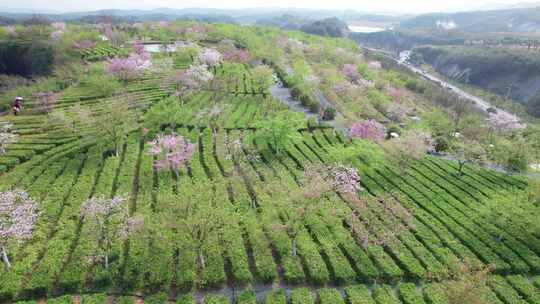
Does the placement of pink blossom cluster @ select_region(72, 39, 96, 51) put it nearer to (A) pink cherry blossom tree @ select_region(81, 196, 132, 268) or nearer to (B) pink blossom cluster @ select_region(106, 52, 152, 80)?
(B) pink blossom cluster @ select_region(106, 52, 152, 80)

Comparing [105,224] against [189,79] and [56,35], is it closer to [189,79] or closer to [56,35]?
[189,79]

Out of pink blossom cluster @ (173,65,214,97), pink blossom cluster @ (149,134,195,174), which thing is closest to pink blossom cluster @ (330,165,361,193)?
pink blossom cluster @ (149,134,195,174)

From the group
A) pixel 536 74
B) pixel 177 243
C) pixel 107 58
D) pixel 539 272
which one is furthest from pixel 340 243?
pixel 536 74

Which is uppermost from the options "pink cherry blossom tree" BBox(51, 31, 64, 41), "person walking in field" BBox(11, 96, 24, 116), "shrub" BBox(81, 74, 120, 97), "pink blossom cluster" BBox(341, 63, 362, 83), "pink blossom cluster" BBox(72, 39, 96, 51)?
"pink cherry blossom tree" BBox(51, 31, 64, 41)

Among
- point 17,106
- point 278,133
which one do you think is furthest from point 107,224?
point 17,106

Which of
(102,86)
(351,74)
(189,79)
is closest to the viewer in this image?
(102,86)

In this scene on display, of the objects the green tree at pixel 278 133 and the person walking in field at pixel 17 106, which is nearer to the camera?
the green tree at pixel 278 133

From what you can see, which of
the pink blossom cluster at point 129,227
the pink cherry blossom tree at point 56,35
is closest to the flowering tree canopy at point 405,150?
the pink blossom cluster at point 129,227

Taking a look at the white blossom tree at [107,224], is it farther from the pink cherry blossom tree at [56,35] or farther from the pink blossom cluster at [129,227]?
the pink cherry blossom tree at [56,35]
